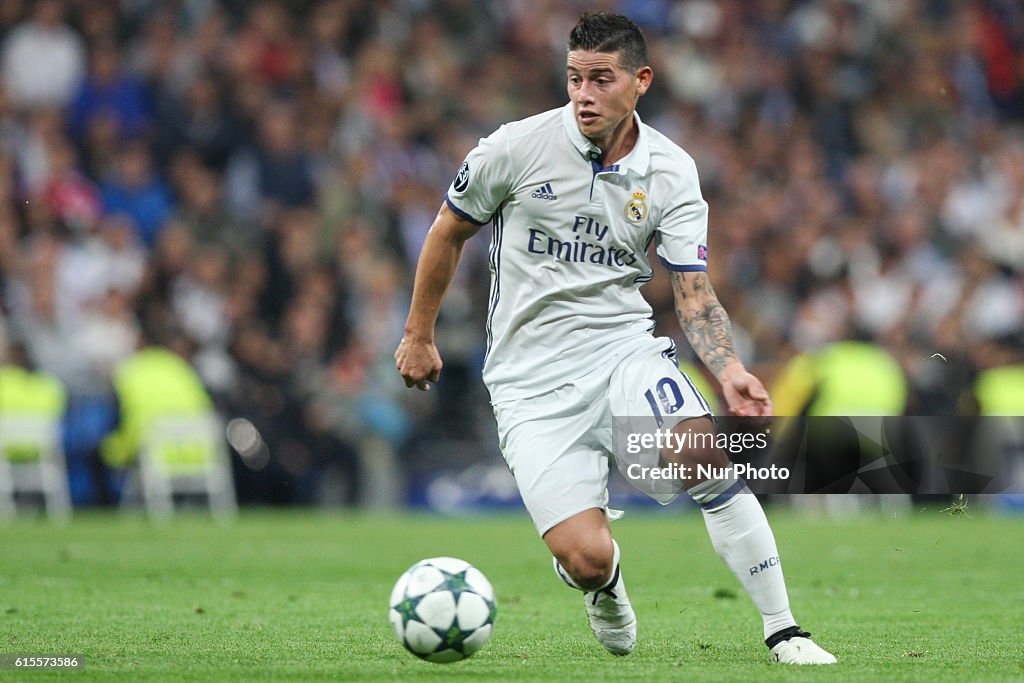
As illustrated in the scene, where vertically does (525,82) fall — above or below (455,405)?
above

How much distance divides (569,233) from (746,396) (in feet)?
3.66

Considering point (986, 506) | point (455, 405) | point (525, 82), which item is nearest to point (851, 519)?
point (986, 506)

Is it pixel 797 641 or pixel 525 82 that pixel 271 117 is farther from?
pixel 797 641

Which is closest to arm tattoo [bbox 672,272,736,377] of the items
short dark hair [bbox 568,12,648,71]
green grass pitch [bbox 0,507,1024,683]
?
short dark hair [bbox 568,12,648,71]

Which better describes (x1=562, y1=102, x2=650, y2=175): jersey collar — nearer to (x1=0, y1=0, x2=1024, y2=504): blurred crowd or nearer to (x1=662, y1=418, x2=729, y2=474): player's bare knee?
(x1=662, y1=418, x2=729, y2=474): player's bare knee

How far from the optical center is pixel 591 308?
21.5ft

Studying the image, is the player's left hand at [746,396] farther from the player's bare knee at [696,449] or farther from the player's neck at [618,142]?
the player's neck at [618,142]

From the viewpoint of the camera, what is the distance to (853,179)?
783 inches

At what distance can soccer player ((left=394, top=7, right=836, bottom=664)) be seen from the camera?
243 inches

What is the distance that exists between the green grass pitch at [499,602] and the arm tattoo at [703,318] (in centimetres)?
117

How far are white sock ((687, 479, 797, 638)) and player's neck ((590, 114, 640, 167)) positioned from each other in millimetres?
1344

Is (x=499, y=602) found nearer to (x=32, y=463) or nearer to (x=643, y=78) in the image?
(x=643, y=78)

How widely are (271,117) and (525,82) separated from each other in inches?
136

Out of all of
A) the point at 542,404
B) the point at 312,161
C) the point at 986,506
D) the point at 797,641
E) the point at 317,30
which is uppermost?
the point at 317,30
